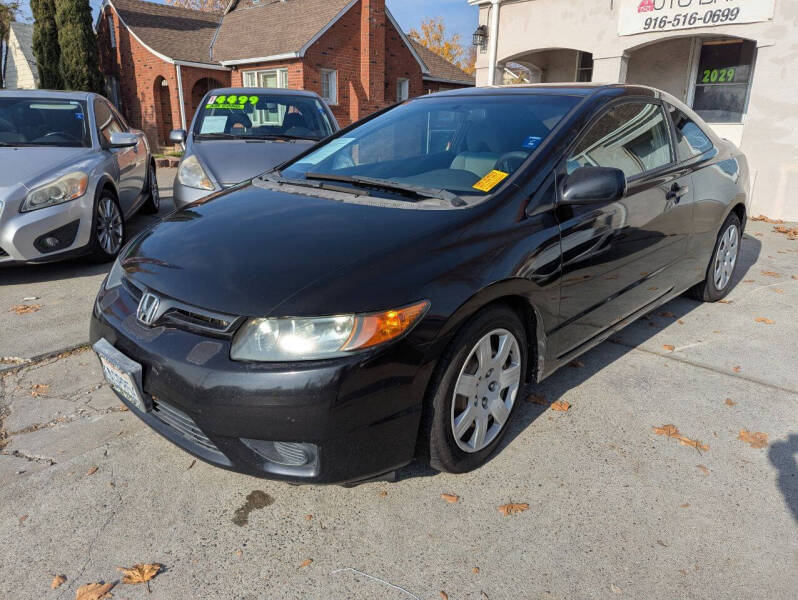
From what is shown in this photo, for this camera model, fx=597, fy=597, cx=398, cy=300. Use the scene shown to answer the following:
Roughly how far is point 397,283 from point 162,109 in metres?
23.6

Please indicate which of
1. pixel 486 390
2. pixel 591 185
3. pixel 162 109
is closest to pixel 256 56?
pixel 162 109

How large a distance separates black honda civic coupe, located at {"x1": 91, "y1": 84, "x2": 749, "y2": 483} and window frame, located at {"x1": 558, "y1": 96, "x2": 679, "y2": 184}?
0.02 m

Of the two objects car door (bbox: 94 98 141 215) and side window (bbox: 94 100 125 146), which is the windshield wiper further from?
side window (bbox: 94 100 125 146)

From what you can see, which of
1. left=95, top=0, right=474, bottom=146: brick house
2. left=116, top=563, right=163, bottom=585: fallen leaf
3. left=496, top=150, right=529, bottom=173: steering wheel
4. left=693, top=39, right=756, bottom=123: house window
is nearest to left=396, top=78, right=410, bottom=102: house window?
left=95, top=0, right=474, bottom=146: brick house

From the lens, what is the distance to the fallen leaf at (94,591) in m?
2.00

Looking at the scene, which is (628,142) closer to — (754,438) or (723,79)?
(754,438)

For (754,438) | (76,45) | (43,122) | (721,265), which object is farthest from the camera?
(76,45)

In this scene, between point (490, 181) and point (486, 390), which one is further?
point (490, 181)

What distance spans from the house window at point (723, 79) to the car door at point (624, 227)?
804 cm

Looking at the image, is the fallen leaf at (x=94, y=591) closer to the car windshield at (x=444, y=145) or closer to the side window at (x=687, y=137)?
the car windshield at (x=444, y=145)

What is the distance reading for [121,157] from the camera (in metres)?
6.51

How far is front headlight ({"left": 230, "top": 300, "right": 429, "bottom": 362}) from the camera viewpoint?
2.05 metres

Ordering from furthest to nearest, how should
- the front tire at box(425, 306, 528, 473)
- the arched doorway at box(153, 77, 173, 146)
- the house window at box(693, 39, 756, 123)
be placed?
the arched doorway at box(153, 77, 173, 146), the house window at box(693, 39, 756, 123), the front tire at box(425, 306, 528, 473)

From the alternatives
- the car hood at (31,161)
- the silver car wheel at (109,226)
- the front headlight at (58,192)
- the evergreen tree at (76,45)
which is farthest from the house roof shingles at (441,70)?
the front headlight at (58,192)
